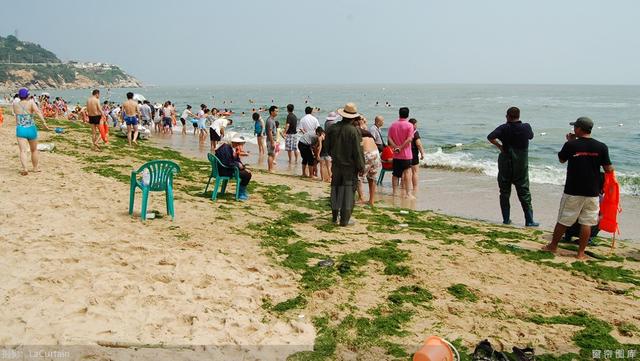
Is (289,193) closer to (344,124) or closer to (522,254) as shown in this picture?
(344,124)

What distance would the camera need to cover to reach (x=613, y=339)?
4.08 m

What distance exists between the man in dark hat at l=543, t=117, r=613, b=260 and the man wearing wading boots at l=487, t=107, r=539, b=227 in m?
1.72

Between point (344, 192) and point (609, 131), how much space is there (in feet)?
103

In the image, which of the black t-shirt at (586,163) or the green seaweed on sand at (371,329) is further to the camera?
the black t-shirt at (586,163)

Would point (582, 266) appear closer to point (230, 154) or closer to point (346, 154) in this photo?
point (346, 154)

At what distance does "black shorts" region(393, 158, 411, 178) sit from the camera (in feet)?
32.8

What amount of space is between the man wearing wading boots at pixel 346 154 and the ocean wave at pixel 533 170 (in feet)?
29.2

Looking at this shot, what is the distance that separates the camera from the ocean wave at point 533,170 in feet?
44.5

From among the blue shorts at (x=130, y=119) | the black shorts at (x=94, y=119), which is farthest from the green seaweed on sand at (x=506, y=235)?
the blue shorts at (x=130, y=119)

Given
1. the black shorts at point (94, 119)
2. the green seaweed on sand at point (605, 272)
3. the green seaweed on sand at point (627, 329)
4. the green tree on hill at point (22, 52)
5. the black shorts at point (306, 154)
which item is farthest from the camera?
the green tree on hill at point (22, 52)

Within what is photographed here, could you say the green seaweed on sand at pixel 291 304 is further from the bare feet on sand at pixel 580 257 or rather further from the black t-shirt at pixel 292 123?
the black t-shirt at pixel 292 123

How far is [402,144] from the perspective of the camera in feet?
31.6

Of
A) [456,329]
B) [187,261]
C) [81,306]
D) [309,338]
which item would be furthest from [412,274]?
[81,306]

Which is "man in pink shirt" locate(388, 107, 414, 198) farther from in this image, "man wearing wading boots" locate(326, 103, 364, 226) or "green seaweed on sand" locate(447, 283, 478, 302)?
"green seaweed on sand" locate(447, 283, 478, 302)
